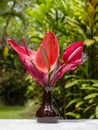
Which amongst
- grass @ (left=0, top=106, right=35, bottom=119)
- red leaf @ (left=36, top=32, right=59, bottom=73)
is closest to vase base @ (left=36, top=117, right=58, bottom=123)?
red leaf @ (left=36, top=32, right=59, bottom=73)

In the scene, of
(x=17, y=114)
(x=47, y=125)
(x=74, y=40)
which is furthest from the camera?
(x=17, y=114)

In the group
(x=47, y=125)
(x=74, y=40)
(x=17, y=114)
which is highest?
(x=74, y=40)

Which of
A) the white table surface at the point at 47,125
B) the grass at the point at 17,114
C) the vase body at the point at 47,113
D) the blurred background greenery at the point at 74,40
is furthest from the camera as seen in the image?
the grass at the point at 17,114

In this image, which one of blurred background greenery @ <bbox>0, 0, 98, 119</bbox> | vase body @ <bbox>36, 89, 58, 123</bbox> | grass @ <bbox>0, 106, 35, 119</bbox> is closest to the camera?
vase body @ <bbox>36, 89, 58, 123</bbox>

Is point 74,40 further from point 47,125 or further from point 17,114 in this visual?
point 17,114

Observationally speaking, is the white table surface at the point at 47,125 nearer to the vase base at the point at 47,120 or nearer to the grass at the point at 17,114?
the vase base at the point at 47,120

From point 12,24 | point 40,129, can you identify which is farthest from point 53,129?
point 12,24

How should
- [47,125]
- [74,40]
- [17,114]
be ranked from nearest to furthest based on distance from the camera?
[47,125]
[74,40]
[17,114]

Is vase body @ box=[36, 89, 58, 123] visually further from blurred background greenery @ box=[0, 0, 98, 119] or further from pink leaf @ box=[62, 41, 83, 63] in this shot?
blurred background greenery @ box=[0, 0, 98, 119]

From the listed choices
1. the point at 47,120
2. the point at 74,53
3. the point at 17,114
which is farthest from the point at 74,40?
the point at 17,114

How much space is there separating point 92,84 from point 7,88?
15.2ft

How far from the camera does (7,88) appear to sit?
686cm

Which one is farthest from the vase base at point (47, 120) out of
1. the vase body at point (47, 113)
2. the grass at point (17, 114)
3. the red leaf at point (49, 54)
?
the grass at point (17, 114)

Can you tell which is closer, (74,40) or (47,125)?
(47,125)
